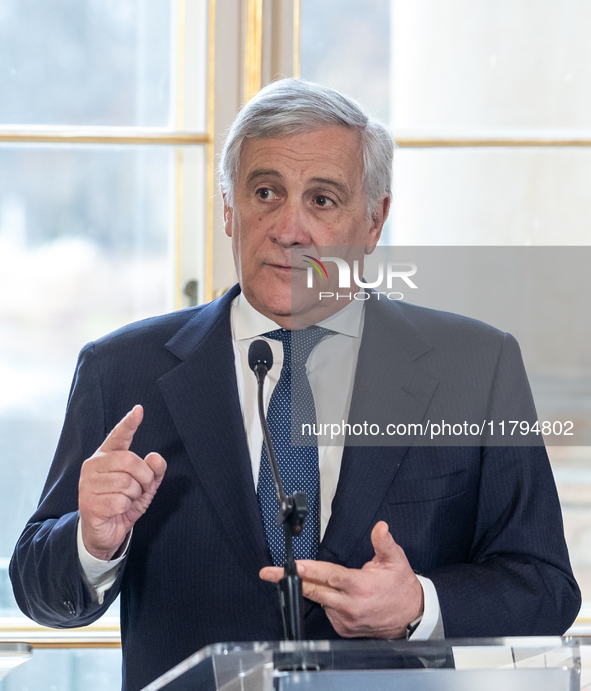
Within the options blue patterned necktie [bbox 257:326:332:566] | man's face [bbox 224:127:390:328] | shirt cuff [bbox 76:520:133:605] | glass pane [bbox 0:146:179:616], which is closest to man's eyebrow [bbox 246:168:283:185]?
man's face [bbox 224:127:390:328]

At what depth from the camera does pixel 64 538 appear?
121cm

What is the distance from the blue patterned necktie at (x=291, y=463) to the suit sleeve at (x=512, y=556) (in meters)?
0.22

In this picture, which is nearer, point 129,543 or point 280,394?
point 129,543

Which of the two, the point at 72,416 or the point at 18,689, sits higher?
the point at 72,416

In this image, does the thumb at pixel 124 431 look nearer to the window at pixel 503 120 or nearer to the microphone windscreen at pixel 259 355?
the microphone windscreen at pixel 259 355

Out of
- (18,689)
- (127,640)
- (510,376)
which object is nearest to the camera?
(18,689)

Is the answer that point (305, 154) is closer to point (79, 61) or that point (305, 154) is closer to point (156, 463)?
point (156, 463)

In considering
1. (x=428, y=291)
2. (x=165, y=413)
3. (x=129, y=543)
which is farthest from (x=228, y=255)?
(x=129, y=543)

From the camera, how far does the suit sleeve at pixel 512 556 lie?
3.92 ft

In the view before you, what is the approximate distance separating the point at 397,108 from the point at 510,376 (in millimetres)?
1069

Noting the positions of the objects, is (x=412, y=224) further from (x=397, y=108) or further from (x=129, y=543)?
(x=129, y=543)

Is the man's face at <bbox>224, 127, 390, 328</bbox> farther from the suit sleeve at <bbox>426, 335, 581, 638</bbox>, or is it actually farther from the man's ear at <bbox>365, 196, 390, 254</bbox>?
the suit sleeve at <bbox>426, 335, 581, 638</bbox>

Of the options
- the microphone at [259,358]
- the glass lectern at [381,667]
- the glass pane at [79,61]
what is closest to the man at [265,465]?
the microphone at [259,358]

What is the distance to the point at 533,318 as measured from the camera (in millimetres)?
2191
